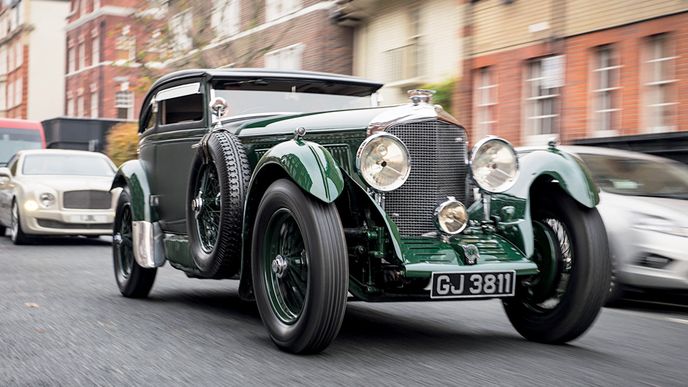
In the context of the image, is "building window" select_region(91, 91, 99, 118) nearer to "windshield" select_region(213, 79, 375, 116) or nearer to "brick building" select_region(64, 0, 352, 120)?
"brick building" select_region(64, 0, 352, 120)

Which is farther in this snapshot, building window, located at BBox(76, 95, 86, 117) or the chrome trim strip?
building window, located at BBox(76, 95, 86, 117)

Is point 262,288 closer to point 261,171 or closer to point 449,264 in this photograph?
point 261,171

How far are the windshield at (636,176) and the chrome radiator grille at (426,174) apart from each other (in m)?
3.42

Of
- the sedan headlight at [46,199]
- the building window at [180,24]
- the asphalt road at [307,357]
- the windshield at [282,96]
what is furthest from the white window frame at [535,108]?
the windshield at [282,96]

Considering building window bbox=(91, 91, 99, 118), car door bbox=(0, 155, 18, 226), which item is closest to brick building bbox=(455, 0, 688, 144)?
car door bbox=(0, 155, 18, 226)

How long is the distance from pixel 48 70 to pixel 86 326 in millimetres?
59418

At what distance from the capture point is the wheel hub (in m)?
5.37

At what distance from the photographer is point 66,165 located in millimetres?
16047

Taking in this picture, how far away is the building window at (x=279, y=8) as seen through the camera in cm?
2955

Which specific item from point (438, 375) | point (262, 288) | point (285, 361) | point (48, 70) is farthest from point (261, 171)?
point (48, 70)

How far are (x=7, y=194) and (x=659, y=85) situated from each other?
36.8 ft

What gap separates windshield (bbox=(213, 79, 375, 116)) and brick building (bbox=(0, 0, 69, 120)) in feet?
190

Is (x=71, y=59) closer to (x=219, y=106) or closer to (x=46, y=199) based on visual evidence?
(x=46, y=199)

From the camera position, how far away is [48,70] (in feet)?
204
